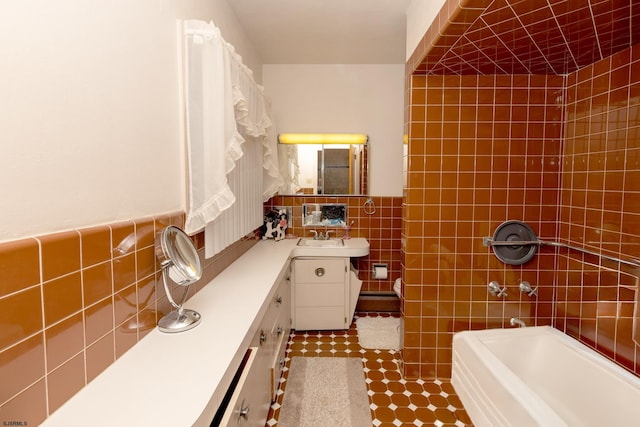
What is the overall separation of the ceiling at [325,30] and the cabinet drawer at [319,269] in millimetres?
1826

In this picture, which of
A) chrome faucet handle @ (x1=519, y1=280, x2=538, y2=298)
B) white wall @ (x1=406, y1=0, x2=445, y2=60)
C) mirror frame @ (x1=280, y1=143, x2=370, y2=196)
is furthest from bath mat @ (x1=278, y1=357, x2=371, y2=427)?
white wall @ (x1=406, y1=0, x2=445, y2=60)

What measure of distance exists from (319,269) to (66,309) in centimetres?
214

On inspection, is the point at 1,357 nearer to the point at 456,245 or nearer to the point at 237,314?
the point at 237,314

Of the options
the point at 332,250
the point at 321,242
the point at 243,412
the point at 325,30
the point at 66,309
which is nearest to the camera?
the point at 66,309

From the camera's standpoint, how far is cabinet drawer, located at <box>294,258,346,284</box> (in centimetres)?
289

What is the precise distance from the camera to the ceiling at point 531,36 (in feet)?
4.31

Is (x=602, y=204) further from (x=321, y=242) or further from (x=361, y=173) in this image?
(x=321, y=242)

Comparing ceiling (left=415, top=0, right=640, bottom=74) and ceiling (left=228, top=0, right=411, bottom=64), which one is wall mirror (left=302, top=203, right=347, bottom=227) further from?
ceiling (left=415, top=0, right=640, bottom=74)

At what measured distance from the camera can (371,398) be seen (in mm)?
2102

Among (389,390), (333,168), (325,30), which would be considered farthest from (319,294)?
(325,30)

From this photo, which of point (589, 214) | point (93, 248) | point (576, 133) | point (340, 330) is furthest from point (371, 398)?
point (576, 133)

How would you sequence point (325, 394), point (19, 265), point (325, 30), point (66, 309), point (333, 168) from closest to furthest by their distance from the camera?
point (19, 265) < point (66, 309) < point (325, 394) < point (325, 30) < point (333, 168)

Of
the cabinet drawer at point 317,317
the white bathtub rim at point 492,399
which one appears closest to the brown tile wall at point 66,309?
the white bathtub rim at point 492,399

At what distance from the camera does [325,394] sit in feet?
7.01
